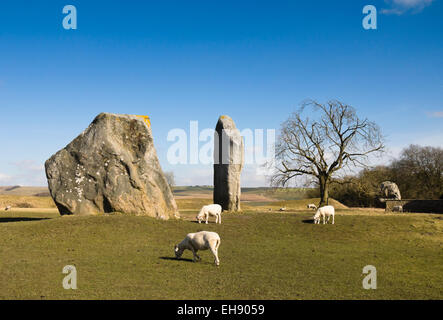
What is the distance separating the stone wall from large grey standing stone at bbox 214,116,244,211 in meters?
18.1

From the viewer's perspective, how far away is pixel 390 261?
15586mm

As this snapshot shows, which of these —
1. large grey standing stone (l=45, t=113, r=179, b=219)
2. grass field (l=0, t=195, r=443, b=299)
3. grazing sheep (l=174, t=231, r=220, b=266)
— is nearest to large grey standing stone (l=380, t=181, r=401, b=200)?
grass field (l=0, t=195, r=443, b=299)

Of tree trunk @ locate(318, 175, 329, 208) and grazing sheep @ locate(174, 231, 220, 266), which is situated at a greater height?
tree trunk @ locate(318, 175, 329, 208)

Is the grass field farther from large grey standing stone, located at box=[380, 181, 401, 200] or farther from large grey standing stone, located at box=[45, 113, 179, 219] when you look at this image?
large grey standing stone, located at box=[380, 181, 401, 200]

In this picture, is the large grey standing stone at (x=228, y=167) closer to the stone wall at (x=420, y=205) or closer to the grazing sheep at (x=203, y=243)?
the grazing sheep at (x=203, y=243)

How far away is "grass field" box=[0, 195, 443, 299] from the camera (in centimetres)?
1052

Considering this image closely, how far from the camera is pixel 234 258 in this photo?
49.8 feet

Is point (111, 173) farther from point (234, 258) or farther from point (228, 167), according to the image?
point (234, 258)

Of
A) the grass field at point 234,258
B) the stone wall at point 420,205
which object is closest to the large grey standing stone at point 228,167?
the grass field at point 234,258
